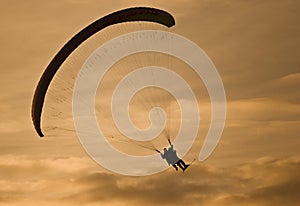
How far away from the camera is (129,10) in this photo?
48.6 meters

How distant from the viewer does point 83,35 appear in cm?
5003

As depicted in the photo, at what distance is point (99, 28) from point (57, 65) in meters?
4.70

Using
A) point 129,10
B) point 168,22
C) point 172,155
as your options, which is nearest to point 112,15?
point 129,10

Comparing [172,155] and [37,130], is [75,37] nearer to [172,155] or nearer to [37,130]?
[37,130]

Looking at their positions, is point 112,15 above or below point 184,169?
above

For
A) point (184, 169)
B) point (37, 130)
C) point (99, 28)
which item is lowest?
point (184, 169)

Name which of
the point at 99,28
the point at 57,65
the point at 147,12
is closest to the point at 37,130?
the point at 57,65

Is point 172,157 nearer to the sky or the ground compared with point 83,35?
nearer to the ground

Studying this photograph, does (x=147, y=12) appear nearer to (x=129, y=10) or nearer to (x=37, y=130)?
(x=129, y=10)

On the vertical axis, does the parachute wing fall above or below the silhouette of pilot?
above

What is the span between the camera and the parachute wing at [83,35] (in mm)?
48969

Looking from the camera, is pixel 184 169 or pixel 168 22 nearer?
pixel 184 169

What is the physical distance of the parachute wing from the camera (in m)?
49.0

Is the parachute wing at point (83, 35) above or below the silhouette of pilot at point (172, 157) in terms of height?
above
